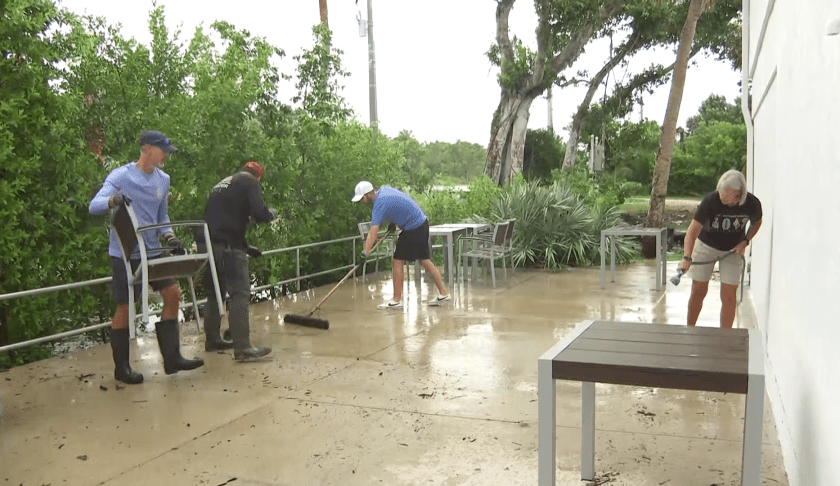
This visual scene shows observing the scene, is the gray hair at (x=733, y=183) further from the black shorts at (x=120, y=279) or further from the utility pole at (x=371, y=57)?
the utility pole at (x=371, y=57)

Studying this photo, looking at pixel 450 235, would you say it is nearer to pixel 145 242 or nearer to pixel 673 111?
pixel 145 242

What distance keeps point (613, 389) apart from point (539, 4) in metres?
16.3

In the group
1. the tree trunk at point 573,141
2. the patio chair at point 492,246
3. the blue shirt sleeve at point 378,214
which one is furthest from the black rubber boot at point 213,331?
the tree trunk at point 573,141

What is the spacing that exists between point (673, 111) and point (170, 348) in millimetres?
13162

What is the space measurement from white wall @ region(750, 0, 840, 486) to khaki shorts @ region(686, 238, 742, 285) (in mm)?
554

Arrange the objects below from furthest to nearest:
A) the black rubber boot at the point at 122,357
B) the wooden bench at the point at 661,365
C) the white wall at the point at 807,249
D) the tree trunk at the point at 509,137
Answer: the tree trunk at the point at 509,137 < the black rubber boot at the point at 122,357 < the wooden bench at the point at 661,365 < the white wall at the point at 807,249

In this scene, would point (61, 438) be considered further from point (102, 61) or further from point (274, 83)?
point (274, 83)

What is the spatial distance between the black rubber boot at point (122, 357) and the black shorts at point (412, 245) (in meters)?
3.82

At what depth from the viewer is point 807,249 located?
3.56 m

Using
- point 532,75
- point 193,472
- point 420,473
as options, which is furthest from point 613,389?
point 532,75

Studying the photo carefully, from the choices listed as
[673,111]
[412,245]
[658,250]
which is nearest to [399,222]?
[412,245]

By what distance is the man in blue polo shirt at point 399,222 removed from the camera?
353 inches

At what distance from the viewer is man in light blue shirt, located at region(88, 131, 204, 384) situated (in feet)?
19.2

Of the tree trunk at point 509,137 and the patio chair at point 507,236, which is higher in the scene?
the tree trunk at point 509,137
